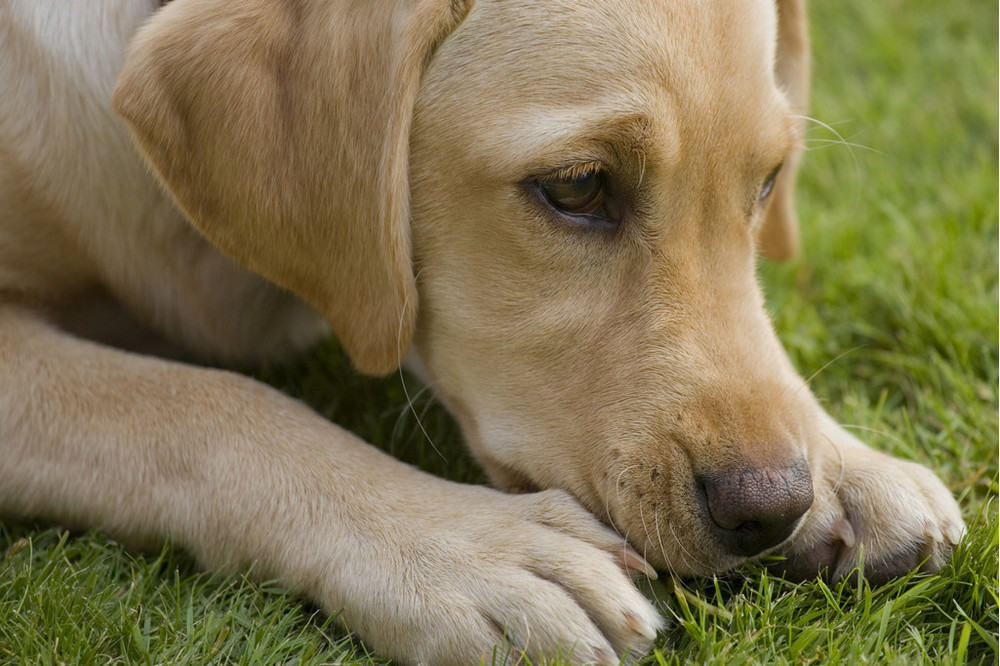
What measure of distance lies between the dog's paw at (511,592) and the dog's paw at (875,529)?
47 cm

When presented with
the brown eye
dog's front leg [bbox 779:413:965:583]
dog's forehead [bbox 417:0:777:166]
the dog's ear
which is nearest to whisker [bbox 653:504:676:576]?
dog's front leg [bbox 779:413:965:583]

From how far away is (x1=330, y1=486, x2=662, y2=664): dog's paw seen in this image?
95.2 inches

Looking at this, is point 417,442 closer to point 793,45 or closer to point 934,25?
point 793,45

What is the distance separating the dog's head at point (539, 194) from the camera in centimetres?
259

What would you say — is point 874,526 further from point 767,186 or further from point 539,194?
point 539,194

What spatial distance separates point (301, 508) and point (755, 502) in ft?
3.34

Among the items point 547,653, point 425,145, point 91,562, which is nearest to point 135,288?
point 91,562

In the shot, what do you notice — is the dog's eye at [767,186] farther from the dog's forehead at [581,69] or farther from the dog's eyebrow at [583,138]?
the dog's eyebrow at [583,138]

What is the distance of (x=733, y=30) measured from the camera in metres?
2.72

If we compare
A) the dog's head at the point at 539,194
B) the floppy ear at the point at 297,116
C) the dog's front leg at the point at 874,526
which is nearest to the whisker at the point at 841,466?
the dog's front leg at the point at 874,526

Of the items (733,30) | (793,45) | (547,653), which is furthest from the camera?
(793,45)

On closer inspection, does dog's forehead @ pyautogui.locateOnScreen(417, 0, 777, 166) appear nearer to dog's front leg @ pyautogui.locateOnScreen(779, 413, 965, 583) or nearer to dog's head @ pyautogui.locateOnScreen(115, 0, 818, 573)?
dog's head @ pyautogui.locateOnScreen(115, 0, 818, 573)

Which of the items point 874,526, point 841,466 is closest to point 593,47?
point 841,466

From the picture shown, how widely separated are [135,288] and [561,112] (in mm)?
1431
